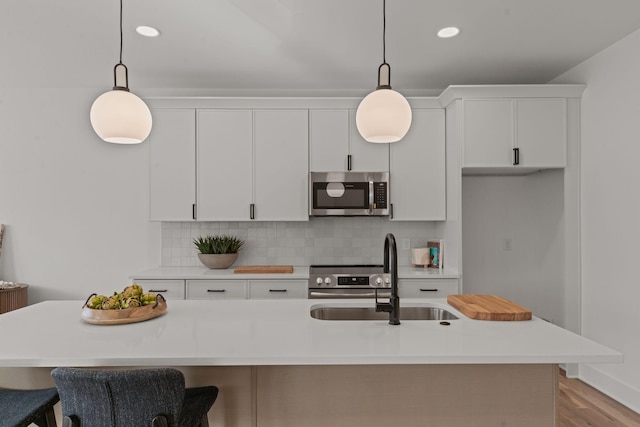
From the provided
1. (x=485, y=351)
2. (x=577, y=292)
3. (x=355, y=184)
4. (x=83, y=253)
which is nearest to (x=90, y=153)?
(x=83, y=253)

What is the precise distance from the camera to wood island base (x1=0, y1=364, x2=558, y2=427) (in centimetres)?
161

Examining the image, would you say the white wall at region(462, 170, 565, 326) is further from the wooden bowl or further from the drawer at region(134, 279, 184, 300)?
the wooden bowl

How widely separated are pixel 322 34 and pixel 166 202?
1.99 metres

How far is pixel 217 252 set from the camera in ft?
12.4

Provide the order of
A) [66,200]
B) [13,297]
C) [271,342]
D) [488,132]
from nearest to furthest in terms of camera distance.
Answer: [271,342] < [488,132] < [13,297] < [66,200]

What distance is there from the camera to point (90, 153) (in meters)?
4.03

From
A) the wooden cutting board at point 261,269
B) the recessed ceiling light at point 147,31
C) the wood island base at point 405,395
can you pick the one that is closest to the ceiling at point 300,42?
the recessed ceiling light at point 147,31

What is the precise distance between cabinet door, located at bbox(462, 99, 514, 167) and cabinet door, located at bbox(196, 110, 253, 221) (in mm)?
1882

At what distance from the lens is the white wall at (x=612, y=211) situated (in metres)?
2.90

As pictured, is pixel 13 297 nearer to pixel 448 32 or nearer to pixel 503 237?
pixel 448 32

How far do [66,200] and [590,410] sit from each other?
472cm

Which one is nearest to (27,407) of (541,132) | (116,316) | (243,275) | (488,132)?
(116,316)

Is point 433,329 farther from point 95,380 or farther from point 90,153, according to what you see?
point 90,153

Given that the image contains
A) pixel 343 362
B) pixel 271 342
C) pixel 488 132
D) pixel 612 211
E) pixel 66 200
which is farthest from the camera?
pixel 66 200
